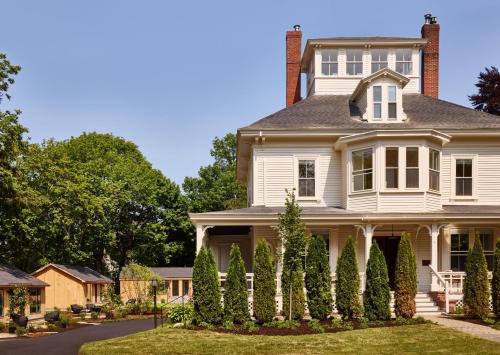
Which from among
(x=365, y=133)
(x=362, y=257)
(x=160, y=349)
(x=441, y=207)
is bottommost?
(x=160, y=349)

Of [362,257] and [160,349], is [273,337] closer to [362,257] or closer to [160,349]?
[160,349]

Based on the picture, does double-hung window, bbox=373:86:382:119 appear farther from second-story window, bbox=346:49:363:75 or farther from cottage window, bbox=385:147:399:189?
second-story window, bbox=346:49:363:75

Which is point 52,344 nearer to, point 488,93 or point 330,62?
point 330,62

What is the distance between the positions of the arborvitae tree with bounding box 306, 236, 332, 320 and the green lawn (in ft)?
8.05

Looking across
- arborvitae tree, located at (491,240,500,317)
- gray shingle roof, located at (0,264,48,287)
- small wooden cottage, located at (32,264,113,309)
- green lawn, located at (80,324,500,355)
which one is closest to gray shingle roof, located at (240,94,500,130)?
arborvitae tree, located at (491,240,500,317)

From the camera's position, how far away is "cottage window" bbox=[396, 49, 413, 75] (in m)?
30.7

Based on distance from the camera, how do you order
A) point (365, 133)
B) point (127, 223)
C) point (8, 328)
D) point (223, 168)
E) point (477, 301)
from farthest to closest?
1. point (223, 168)
2. point (127, 223)
3. point (8, 328)
4. point (365, 133)
5. point (477, 301)

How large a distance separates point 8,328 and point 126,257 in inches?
1229

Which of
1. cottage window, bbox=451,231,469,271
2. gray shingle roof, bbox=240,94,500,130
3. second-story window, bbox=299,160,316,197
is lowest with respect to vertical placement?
cottage window, bbox=451,231,469,271

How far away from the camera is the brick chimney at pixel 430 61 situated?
3166cm

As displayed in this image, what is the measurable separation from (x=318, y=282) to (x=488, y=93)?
1190 inches

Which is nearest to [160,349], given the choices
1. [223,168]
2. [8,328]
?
[8,328]

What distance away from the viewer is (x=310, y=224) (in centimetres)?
2495

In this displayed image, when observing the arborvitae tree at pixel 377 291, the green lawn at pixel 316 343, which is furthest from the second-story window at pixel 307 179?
the green lawn at pixel 316 343
